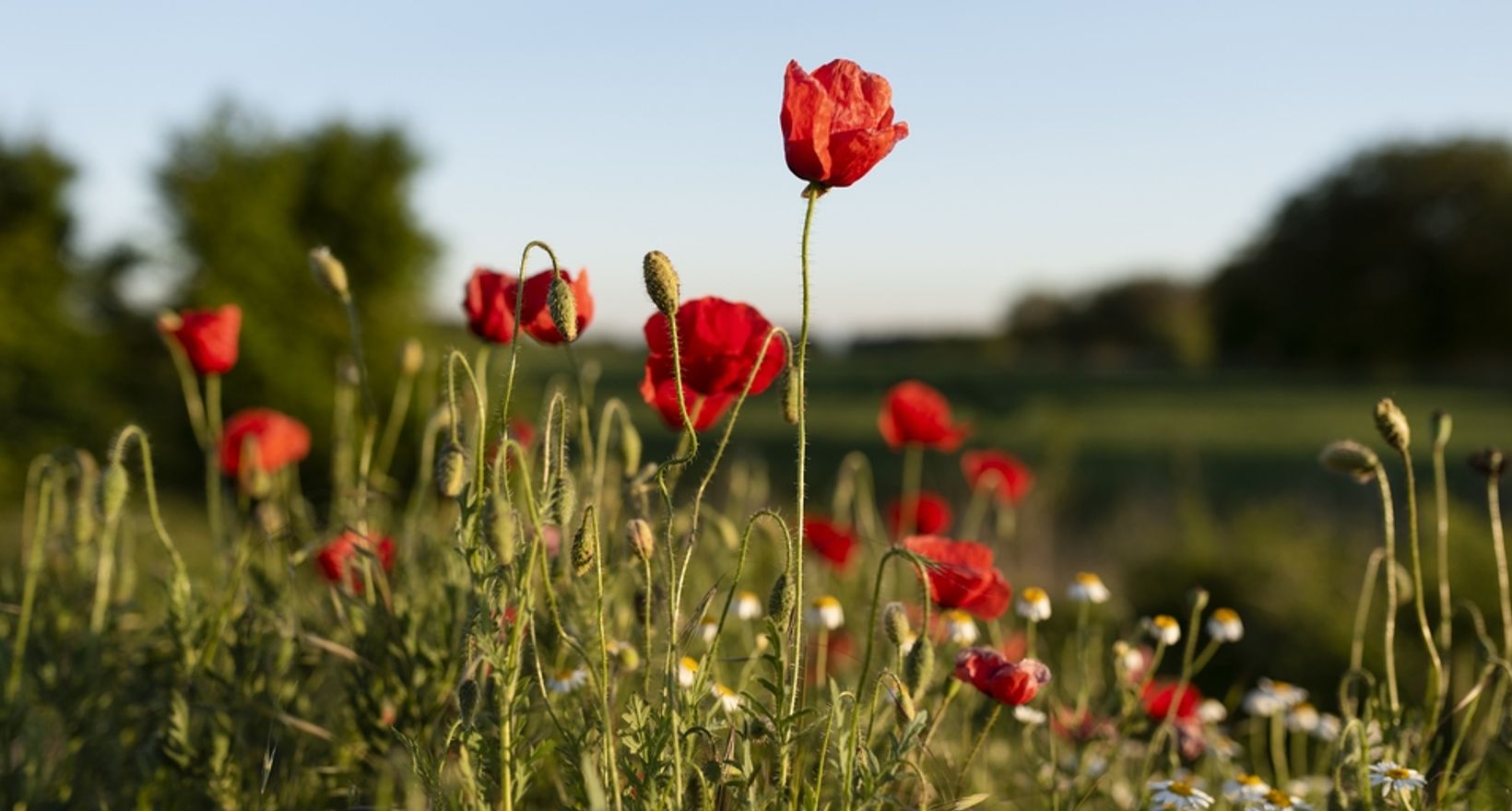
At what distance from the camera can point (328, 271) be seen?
1596 mm

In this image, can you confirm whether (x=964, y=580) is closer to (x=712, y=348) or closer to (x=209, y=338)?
(x=712, y=348)

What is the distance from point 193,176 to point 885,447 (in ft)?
36.6

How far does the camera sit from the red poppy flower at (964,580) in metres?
1.40

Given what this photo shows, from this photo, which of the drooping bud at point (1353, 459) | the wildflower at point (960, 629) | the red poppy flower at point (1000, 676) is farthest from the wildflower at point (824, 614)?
the drooping bud at point (1353, 459)

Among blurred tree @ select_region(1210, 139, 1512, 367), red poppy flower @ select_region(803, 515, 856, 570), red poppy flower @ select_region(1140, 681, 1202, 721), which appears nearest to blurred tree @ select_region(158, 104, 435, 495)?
red poppy flower @ select_region(803, 515, 856, 570)

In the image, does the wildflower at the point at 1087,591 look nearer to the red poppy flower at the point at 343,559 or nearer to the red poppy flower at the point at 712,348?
the red poppy flower at the point at 712,348

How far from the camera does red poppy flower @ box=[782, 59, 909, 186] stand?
1.06 meters

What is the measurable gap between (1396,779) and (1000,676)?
0.45 metres

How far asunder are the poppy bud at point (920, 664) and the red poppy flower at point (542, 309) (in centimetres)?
48

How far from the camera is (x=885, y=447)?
1788cm

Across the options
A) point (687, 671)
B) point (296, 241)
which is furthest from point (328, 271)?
point (296, 241)

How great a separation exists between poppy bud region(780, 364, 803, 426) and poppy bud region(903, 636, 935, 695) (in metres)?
0.25

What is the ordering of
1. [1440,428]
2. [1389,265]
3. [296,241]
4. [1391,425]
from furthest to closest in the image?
[1389,265] → [296,241] → [1440,428] → [1391,425]

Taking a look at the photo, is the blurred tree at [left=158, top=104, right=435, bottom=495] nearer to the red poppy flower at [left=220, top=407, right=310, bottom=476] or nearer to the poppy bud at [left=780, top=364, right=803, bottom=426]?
the red poppy flower at [left=220, top=407, right=310, bottom=476]
